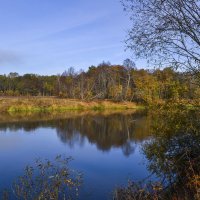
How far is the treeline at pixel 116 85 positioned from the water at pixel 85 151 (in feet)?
9.76

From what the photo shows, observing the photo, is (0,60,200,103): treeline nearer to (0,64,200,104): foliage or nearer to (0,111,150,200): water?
(0,64,200,104): foliage

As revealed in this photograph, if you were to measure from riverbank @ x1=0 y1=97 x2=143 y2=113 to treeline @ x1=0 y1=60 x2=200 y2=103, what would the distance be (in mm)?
3274

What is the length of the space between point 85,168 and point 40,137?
9.23m

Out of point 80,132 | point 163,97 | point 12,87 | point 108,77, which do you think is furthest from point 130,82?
point 163,97

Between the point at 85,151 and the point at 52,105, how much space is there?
29.5 m

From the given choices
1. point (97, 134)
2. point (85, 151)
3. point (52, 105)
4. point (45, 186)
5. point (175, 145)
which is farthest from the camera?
point (52, 105)

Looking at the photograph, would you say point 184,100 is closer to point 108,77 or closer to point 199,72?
point 199,72

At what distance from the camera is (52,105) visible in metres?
46.2

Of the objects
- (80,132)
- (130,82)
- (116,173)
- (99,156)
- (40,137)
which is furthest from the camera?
(130,82)

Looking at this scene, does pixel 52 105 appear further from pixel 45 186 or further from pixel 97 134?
pixel 45 186

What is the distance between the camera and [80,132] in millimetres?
23953

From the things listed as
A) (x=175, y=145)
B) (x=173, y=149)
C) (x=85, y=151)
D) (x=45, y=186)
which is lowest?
(x=85, y=151)

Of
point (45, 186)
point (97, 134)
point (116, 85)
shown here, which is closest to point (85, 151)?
point (97, 134)

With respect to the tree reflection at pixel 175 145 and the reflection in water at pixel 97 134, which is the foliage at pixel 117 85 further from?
the reflection in water at pixel 97 134
